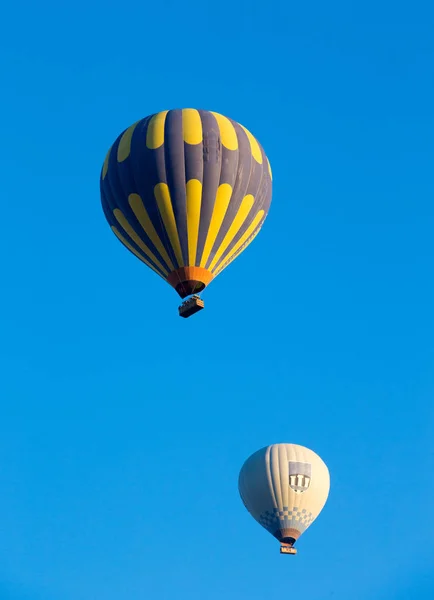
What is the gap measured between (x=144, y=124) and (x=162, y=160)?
68.7 inches

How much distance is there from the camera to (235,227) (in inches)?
1453

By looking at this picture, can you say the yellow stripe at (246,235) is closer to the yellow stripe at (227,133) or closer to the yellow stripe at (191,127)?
the yellow stripe at (227,133)

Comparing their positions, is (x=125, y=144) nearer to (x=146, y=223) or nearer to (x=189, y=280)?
(x=146, y=223)

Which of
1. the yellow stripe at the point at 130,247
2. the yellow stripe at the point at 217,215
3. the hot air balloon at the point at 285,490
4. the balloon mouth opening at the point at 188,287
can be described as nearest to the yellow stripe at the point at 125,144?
the yellow stripe at the point at 130,247

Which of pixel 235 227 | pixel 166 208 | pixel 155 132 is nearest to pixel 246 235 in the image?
pixel 235 227

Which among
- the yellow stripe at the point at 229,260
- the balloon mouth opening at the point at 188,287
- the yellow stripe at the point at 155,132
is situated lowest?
the balloon mouth opening at the point at 188,287

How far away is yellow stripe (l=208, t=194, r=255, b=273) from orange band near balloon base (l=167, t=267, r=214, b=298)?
1.39 feet

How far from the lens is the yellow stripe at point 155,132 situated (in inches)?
1436

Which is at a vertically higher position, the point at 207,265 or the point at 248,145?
the point at 248,145

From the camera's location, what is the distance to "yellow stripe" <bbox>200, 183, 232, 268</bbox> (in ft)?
119

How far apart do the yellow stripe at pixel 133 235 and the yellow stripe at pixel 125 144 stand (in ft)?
5.12

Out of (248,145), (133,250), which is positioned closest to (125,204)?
(133,250)

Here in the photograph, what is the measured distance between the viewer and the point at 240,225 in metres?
37.1

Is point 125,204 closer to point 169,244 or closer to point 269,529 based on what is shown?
point 169,244
